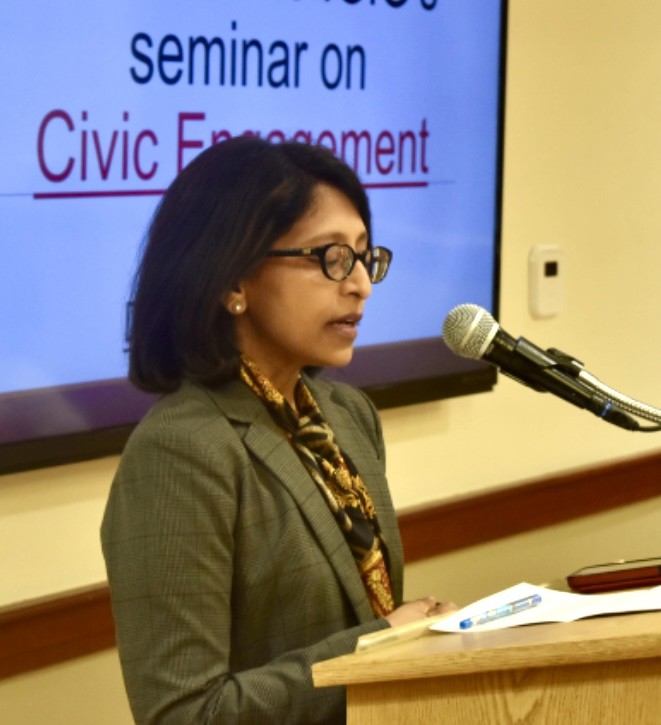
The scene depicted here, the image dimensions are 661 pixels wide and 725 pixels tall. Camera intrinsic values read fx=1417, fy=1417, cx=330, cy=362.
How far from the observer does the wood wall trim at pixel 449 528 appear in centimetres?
251

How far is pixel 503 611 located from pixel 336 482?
17.6 inches

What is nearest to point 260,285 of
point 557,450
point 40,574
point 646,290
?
point 40,574

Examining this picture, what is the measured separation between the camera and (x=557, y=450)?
12.7ft

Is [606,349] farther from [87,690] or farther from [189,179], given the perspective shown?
[189,179]

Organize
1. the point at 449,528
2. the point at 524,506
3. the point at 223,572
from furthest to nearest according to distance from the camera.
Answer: the point at 524,506, the point at 449,528, the point at 223,572

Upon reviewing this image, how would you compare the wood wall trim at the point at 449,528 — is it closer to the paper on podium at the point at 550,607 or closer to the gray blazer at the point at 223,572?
the gray blazer at the point at 223,572

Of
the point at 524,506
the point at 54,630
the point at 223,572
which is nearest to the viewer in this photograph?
the point at 223,572

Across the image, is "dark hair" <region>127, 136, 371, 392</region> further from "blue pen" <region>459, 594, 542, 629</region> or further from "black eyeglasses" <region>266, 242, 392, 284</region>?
"blue pen" <region>459, 594, 542, 629</region>

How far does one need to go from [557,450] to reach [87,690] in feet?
5.46

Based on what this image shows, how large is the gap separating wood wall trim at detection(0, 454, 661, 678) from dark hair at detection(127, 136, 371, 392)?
861 mm

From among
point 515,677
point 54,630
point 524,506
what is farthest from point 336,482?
point 524,506

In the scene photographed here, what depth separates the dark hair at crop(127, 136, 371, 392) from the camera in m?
1.78

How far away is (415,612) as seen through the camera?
69.2 inches

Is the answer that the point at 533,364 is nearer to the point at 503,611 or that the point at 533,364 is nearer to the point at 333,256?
the point at 503,611
